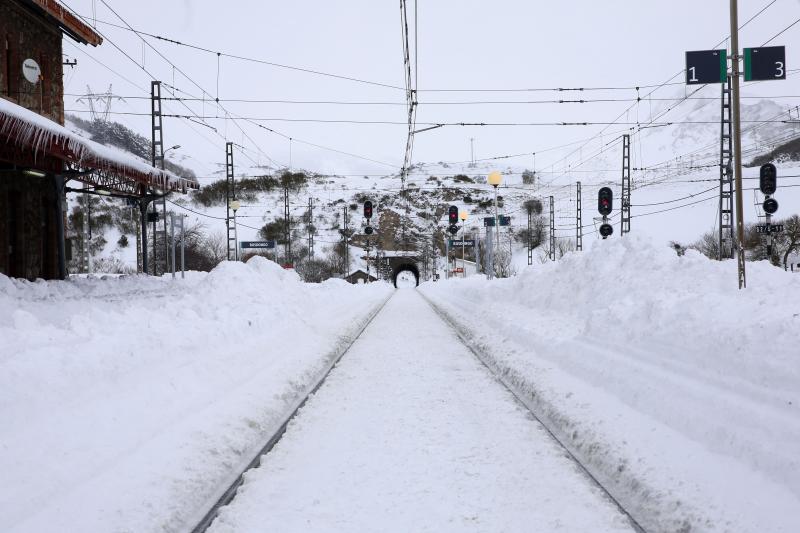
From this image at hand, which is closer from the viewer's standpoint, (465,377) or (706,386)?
(706,386)

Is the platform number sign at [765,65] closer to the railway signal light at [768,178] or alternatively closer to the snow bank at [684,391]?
the snow bank at [684,391]

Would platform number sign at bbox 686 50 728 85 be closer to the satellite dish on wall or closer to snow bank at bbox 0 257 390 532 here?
snow bank at bbox 0 257 390 532

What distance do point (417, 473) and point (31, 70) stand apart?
21538mm

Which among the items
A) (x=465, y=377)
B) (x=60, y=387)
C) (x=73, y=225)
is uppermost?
(x=73, y=225)

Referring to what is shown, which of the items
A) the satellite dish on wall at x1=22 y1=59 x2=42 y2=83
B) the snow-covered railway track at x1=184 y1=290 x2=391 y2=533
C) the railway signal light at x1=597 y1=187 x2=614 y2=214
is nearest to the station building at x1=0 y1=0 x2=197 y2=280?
the satellite dish on wall at x1=22 y1=59 x2=42 y2=83

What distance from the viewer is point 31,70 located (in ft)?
64.2

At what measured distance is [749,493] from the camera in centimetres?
405

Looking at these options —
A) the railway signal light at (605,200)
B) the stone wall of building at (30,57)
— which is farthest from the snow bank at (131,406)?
the railway signal light at (605,200)

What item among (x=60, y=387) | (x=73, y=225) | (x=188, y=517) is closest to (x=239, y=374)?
(x=60, y=387)

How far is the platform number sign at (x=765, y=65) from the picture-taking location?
11.1 m

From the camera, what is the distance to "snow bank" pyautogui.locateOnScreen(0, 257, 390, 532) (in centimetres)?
408

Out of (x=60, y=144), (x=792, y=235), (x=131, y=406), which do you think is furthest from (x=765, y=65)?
(x=792, y=235)

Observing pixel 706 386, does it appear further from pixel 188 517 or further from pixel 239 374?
pixel 239 374

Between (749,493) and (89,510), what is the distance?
469cm
